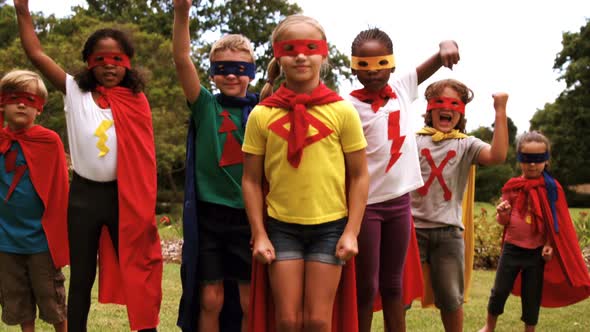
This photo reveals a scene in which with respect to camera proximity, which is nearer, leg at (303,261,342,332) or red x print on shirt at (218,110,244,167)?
leg at (303,261,342,332)

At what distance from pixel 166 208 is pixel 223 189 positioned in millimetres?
25812

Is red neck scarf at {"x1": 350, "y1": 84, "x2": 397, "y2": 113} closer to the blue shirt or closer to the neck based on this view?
the neck

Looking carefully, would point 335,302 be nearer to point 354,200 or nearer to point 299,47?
point 354,200

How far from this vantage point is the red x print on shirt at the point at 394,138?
4.74m

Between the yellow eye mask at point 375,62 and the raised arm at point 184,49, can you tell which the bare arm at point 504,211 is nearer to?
the yellow eye mask at point 375,62

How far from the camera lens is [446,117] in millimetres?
5664

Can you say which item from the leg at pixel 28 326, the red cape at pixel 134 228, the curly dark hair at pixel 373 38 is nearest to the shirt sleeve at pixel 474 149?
the curly dark hair at pixel 373 38

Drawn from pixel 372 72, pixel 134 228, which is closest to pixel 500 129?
pixel 372 72

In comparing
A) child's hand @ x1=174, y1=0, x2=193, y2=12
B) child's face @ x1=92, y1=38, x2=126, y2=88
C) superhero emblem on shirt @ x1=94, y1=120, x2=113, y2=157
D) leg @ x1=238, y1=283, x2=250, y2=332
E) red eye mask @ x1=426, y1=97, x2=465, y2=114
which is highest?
child's hand @ x1=174, y1=0, x2=193, y2=12

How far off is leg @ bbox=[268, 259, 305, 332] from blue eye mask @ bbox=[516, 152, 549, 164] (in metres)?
3.49

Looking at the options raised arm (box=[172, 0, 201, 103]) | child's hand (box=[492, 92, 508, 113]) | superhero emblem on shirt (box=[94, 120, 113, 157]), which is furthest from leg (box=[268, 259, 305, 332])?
child's hand (box=[492, 92, 508, 113])

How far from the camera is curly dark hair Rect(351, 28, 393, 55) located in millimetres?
4730

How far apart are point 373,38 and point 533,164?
9.18 ft

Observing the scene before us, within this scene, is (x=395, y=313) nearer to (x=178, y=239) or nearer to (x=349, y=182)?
(x=349, y=182)
